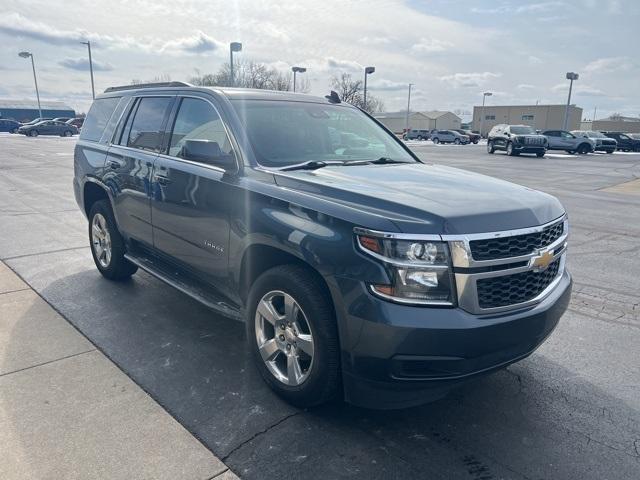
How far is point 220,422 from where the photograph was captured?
9.62ft

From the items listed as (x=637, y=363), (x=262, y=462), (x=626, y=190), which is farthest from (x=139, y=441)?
(x=626, y=190)

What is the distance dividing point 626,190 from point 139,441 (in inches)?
624

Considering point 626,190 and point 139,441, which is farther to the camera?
point 626,190

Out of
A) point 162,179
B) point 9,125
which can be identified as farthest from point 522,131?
point 9,125

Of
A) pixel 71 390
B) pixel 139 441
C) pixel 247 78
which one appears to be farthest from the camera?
pixel 247 78

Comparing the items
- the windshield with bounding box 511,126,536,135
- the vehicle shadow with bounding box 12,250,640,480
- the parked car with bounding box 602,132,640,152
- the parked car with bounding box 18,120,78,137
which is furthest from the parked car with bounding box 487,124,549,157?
the parked car with bounding box 18,120,78,137

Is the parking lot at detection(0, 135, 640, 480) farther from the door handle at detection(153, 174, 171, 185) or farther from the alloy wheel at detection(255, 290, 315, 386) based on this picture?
the door handle at detection(153, 174, 171, 185)

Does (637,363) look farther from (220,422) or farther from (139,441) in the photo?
(139,441)

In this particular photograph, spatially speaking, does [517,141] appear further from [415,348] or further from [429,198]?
[415,348]

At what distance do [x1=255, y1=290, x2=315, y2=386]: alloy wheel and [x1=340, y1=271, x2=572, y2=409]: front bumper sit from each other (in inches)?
14.1

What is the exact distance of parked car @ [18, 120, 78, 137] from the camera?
4525cm

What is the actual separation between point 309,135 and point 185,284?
154cm

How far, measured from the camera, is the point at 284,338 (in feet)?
10.1

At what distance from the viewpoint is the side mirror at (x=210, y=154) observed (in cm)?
343
